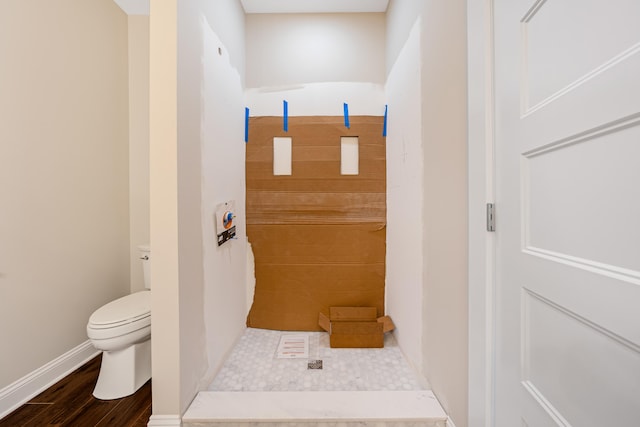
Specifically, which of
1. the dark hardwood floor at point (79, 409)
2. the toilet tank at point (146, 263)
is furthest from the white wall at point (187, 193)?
the toilet tank at point (146, 263)

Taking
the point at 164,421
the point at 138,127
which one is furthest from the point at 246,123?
the point at 164,421

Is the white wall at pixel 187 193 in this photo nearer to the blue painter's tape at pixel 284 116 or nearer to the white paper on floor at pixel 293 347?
the white paper on floor at pixel 293 347

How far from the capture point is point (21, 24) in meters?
1.54

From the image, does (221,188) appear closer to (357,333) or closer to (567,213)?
(357,333)

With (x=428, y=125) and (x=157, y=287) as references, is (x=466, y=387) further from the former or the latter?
(x=157, y=287)

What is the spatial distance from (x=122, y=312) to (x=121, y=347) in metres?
0.19

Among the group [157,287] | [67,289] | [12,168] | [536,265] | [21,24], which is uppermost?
[21,24]

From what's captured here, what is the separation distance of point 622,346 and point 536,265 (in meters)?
0.25


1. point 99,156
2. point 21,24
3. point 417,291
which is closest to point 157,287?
point 417,291

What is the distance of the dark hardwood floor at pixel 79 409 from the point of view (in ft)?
4.43

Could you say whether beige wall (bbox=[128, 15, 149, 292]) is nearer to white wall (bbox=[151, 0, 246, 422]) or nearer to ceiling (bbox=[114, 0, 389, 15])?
ceiling (bbox=[114, 0, 389, 15])

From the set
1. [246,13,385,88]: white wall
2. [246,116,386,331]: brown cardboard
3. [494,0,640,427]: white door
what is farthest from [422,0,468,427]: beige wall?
[246,13,385,88]: white wall

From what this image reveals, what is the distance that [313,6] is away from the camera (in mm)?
2199

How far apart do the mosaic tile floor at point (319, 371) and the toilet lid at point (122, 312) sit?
610 millimetres
